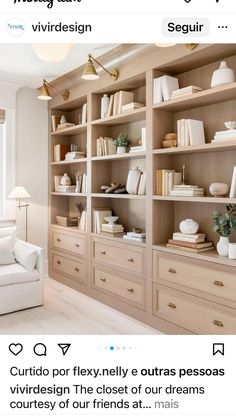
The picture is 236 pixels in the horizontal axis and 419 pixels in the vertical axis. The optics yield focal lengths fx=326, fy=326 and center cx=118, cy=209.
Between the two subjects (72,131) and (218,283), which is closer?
(218,283)

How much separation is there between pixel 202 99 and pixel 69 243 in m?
2.03

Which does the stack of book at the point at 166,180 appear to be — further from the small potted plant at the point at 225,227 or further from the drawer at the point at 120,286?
the drawer at the point at 120,286

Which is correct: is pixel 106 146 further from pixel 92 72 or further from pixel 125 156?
pixel 92 72

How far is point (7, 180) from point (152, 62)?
207 cm

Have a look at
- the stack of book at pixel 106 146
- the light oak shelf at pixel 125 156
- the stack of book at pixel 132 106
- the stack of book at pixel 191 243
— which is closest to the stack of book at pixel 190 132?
the light oak shelf at pixel 125 156

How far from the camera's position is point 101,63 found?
281cm

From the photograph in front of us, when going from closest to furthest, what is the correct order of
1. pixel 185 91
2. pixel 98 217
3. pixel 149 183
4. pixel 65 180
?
pixel 185 91 < pixel 149 183 < pixel 98 217 < pixel 65 180

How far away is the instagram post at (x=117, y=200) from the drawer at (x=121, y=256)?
16 mm

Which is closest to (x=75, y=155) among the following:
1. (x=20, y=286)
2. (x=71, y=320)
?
(x=20, y=286)

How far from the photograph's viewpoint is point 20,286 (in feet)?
9.12

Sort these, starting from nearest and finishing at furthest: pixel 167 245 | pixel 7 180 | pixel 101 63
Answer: pixel 167 245 → pixel 101 63 → pixel 7 180

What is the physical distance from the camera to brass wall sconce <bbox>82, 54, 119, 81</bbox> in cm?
223

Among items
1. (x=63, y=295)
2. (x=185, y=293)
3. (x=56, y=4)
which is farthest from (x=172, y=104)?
(x=63, y=295)
